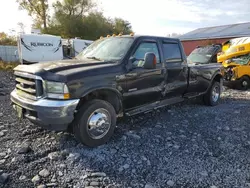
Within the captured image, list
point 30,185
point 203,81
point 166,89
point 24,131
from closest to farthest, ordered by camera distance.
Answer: point 30,185 < point 24,131 < point 166,89 < point 203,81

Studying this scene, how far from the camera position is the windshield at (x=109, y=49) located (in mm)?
4398

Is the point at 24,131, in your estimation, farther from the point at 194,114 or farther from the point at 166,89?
the point at 194,114

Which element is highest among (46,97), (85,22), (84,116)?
(85,22)

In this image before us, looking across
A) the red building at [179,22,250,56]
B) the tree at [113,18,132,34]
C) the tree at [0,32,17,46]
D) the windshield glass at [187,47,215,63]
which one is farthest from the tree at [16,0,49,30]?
the windshield glass at [187,47,215,63]

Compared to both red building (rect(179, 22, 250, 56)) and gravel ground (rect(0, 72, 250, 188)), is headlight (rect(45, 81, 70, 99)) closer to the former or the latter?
gravel ground (rect(0, 72, 250, 188))

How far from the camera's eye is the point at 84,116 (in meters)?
3.65

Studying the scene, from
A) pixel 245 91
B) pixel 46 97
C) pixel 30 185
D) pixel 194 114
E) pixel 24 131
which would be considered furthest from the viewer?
pixel 245 91

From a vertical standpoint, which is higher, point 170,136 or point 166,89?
point 166,89

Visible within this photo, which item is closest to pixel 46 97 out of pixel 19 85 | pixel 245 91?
pixel 19 85

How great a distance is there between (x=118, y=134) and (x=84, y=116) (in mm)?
1059

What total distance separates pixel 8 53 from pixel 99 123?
790 inches

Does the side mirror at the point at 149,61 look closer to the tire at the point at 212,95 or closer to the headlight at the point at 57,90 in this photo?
the headlight at the point at 57,90

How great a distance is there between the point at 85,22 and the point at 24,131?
96.9 ft

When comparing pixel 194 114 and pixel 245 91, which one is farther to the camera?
pixel 245 91
